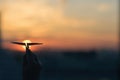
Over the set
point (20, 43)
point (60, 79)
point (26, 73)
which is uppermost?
point (20, 43)

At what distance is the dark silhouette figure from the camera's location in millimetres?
25666

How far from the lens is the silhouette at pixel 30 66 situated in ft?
84.2

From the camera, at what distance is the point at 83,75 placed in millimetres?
67750

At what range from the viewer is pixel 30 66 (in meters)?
26.4

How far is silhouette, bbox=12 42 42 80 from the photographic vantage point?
2567 cm

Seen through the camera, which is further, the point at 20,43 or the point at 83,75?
the point at 83,75

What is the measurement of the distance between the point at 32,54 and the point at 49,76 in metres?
44.2

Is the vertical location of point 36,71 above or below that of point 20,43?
below

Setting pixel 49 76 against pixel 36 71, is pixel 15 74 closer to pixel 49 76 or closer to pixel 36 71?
pixel 49 76

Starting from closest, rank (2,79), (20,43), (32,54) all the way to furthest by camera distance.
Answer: (32,54) < (20,43) < (2,79)

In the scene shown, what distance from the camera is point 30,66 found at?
26.4 m

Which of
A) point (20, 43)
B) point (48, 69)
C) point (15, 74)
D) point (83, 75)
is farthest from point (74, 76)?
point (20, 43)

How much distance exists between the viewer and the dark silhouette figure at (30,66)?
25666 millimetres

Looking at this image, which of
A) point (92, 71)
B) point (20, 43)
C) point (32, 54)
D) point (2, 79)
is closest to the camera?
point (32, 54)
